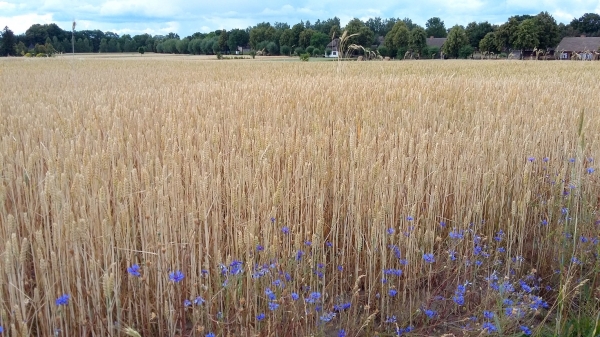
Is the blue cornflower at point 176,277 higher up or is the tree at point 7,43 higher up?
the tree at point 7,43

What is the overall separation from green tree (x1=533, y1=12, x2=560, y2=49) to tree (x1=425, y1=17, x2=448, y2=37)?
108 feet

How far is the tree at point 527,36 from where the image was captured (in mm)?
39625

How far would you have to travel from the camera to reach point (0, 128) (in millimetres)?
3164

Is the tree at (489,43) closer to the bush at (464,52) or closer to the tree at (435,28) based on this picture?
the bush at (464,52)

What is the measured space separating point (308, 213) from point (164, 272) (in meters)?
0.70

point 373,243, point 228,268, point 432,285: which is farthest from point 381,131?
point 228,268

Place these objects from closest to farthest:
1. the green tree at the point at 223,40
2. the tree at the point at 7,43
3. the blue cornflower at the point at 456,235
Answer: the blue cornflower at the point at 456,235
the tree at the point at 7,43
the green tree at the point at 223,40

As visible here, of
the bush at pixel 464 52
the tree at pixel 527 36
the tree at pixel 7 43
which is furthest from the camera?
the tree at pixel 7 43

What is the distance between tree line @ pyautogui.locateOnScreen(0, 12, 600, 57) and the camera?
40406mm

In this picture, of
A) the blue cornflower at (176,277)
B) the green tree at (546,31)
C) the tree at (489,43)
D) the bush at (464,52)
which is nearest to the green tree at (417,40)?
the tree at (489,43)

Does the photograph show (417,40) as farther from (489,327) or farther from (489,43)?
(489,327)

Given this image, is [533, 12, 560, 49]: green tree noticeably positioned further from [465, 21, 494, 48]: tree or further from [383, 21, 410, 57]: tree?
[383, 21, 410, 57]: tree

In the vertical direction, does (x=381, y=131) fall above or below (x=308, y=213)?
above

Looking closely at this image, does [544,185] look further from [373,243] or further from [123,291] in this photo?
[123,291]
